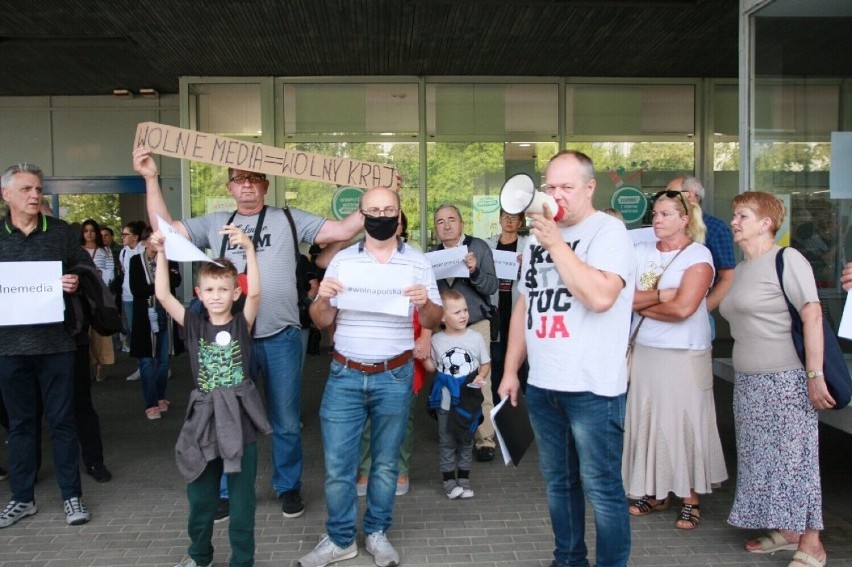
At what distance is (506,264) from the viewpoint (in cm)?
583

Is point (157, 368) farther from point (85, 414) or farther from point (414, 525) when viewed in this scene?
point (414, 525)

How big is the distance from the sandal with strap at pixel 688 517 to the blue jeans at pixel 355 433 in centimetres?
174

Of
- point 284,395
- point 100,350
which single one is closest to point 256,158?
point 284,395

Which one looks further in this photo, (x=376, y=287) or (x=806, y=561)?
(x=806, y=561)

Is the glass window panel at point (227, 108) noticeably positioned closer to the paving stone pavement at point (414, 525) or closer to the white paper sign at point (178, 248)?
the paving stone pavement at point (414, 525)

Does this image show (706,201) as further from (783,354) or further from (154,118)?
(154,118)

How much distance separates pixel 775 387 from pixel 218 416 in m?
2.75

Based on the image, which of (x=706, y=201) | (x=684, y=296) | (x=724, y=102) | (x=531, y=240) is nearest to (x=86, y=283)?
(x=531, y=240)

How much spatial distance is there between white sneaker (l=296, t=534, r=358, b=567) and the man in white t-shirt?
1.28m

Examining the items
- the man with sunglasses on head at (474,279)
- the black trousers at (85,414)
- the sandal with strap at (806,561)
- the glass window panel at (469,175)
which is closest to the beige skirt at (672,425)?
the sandal with strap at (806,561)

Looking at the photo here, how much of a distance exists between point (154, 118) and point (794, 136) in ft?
33.4

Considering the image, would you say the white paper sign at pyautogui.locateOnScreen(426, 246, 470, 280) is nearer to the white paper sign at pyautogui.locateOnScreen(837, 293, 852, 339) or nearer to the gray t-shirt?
the gray t-shirt

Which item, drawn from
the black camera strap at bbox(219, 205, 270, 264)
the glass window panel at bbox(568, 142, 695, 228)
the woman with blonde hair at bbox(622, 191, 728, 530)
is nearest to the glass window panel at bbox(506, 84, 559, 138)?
the glass window panel at bbox(568, 142, 695, 228)

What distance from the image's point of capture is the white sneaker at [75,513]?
4.35 m
